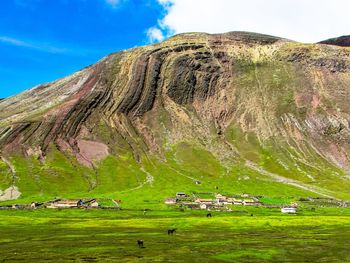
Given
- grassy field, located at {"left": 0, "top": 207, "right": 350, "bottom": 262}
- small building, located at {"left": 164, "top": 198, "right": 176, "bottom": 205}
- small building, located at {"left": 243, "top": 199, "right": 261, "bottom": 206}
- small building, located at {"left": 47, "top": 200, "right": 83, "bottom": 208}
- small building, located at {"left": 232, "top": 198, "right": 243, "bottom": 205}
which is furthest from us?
small building, located at {"left": 232, "top": 198, "right": 243, "bottom": 205}

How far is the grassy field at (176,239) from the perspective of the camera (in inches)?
2630

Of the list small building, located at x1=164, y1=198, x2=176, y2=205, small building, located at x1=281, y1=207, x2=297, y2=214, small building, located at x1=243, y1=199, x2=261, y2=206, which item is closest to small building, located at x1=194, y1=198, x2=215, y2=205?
small building, located at x1=164, y1=198, x2=176, y2=205

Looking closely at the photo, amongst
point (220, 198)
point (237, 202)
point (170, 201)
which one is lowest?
point (237, 202)

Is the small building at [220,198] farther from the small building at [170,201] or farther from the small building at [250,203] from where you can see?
the small building at [170,201]

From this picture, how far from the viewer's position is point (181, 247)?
75.6 meters

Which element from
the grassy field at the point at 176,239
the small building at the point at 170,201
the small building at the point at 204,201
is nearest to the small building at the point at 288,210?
the grassy field at the point at 176,239

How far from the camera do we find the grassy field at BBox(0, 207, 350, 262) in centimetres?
6681

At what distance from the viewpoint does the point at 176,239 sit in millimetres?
85750

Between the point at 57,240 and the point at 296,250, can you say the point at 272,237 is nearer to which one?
the point at 296,250

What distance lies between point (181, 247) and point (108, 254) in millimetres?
13020

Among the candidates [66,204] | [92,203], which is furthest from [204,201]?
[66,204]

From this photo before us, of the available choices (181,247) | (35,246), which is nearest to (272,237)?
(181,247)

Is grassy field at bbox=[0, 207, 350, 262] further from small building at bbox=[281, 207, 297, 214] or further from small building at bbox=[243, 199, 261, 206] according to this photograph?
small building at bbox=[243, 199, 261, 206]

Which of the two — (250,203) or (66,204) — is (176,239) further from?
(250,203)
